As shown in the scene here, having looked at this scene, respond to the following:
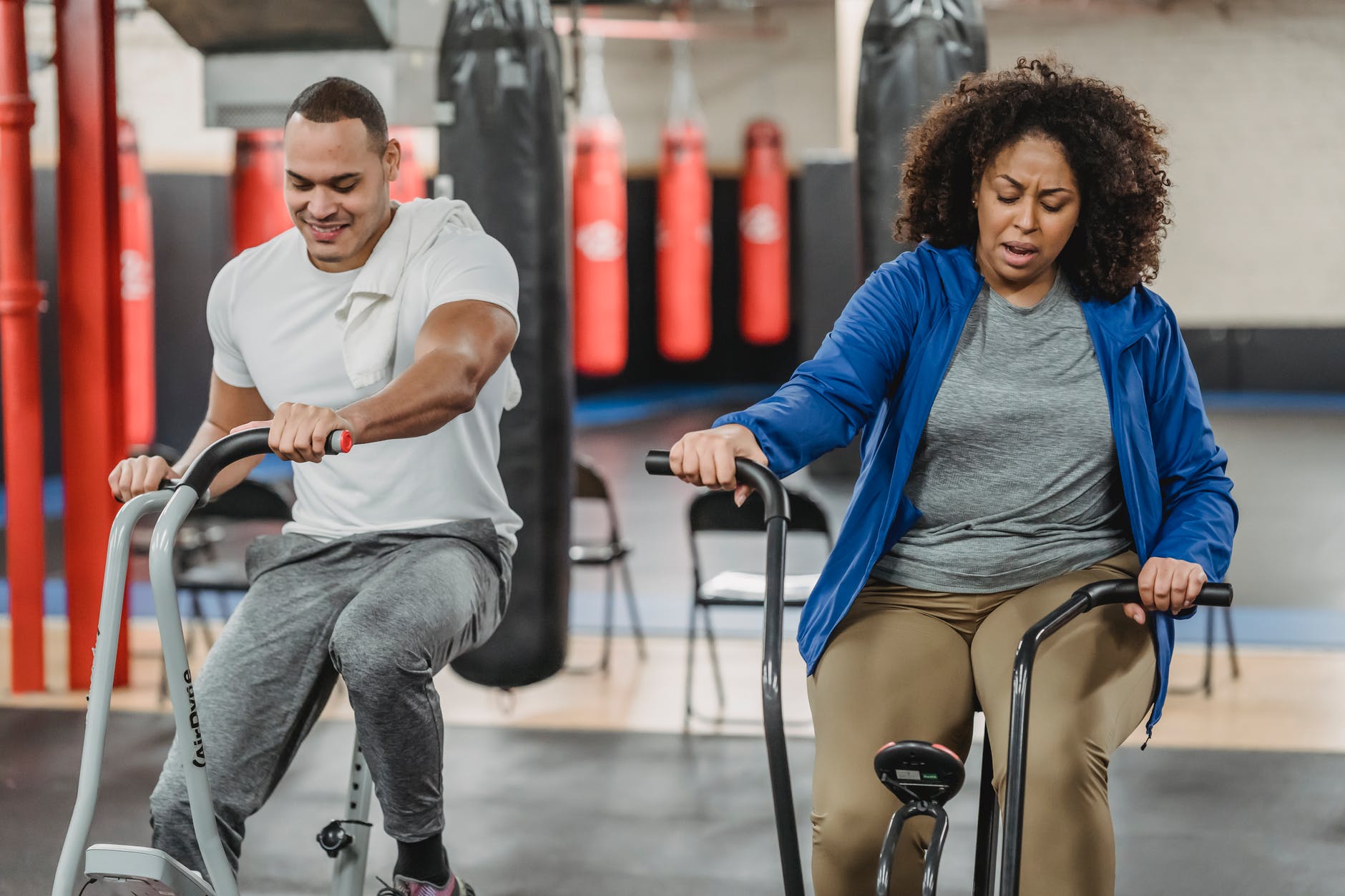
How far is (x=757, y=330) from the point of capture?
10.8 meters

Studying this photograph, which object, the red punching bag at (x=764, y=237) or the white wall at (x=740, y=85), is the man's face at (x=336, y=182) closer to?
the red punching bag at (x=764, y=237)

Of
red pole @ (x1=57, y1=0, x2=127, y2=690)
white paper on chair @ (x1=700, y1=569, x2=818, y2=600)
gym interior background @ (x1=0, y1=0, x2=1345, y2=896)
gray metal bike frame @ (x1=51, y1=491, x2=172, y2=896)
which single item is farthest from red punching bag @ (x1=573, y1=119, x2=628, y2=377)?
gray metal bike frame @ (x1=51, y1=491, x2=172, y2=896)

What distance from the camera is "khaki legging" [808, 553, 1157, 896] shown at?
5.30 feet

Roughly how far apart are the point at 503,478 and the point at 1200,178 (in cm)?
1065

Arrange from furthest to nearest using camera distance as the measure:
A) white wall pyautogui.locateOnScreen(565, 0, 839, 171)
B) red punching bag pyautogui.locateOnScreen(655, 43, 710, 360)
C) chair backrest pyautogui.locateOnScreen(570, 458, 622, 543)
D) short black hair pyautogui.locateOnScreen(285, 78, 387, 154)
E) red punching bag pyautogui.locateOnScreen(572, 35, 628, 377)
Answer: white wall pyautogui.locateOnScreen(565, 0, 839, 171)
red punching bag pyautogui.locateOnScreen(655, 43, 710, 360)
red punching bag pyautogui.locateOnScreen(572, 35, 628, 377)
chair backrest pyautogui.locateOnScreen(570, 458, 622, 543)
short black hair pyautogui.locateOnScreen(285, 78, 387, 154)

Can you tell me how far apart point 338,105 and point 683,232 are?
25.6 ft

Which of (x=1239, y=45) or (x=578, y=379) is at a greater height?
(x=1239, y=45)

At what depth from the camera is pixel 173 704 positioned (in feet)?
5.50

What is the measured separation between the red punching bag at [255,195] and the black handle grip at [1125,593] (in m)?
5.00

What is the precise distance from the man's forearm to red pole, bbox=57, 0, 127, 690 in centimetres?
241

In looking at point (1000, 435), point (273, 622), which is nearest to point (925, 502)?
point (1000, 435)

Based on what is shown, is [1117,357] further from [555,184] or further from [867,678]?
[555,184]

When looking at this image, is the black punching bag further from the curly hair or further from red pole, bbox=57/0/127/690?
the curly hair

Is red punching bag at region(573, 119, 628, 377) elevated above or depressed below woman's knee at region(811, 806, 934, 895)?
above
